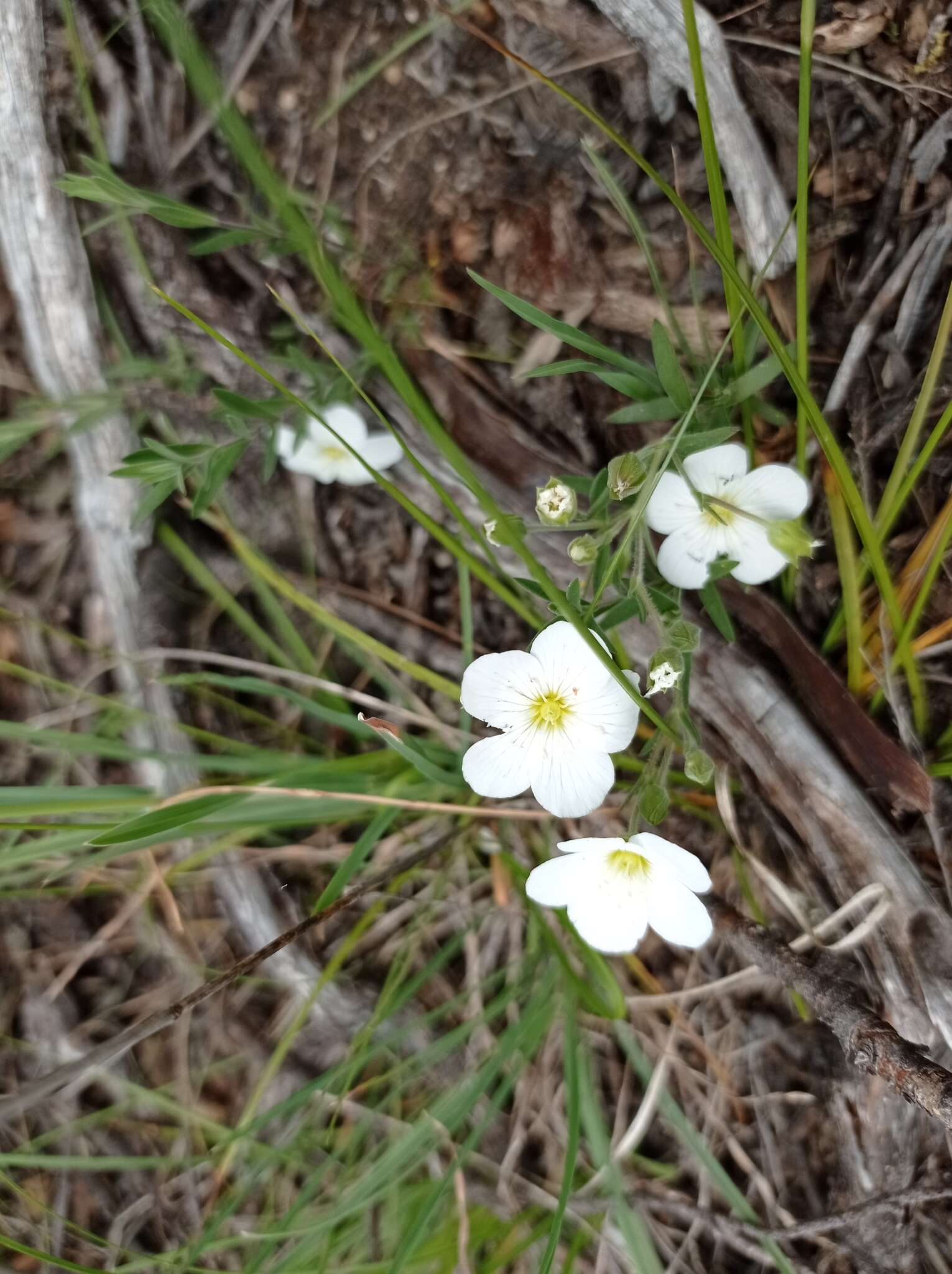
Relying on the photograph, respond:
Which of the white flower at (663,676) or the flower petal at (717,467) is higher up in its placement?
the flower petal at (717,467)

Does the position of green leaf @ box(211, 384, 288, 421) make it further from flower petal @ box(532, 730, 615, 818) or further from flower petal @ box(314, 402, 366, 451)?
flower petal @ box(532, 730, 615, 818)

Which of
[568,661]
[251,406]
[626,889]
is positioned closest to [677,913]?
[626,889]

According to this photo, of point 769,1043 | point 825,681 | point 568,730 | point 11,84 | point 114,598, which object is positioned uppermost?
point 11,84

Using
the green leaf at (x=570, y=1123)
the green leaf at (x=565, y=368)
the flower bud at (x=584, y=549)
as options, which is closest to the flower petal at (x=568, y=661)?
the flower bud at (x=584, y=549)

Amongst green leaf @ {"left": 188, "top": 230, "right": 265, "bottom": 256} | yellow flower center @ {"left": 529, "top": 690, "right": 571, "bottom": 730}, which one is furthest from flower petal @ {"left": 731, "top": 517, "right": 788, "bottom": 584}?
green leaf @ {"left": 188, "top": 230, "right": 265, "bottom": 256}

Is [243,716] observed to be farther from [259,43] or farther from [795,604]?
[259,43]

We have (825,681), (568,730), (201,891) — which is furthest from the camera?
(201,891)

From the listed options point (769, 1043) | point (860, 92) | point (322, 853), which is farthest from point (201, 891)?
point (860, 92)

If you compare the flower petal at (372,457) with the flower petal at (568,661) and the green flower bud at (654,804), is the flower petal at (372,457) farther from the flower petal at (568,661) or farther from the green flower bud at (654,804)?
the green flower bud at (654,804)
